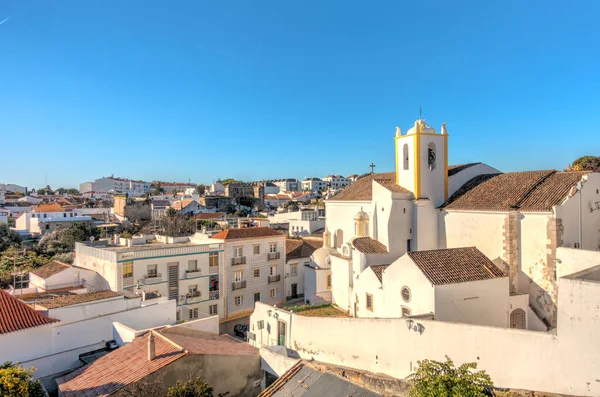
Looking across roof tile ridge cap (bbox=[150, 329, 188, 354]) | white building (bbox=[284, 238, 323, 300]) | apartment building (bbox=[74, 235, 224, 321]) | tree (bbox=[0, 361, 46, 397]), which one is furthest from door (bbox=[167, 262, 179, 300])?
tree (bbox=[0, 361, 46, 397])

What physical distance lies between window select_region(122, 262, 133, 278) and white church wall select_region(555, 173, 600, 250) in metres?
20.9

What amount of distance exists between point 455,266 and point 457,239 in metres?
4.46

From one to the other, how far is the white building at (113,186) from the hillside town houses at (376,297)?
330ft

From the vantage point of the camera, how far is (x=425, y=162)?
20547mm

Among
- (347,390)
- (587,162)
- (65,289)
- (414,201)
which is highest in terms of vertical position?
(587,162)

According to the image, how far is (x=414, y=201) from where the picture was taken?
2052 cm

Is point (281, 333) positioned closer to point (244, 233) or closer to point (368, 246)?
point (368, 246)

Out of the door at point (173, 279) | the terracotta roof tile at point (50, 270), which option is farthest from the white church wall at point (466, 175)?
the terracotta roof tile at point (50, 270)

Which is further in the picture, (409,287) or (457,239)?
(457,239)

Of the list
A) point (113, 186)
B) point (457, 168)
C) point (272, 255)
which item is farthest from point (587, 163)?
point (113, 186)

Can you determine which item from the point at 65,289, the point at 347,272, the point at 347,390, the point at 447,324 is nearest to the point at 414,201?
the point at 347,272

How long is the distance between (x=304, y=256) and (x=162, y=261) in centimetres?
1117

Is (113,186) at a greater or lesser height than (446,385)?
greater

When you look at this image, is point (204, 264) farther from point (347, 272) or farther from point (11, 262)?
point (11, 262)
